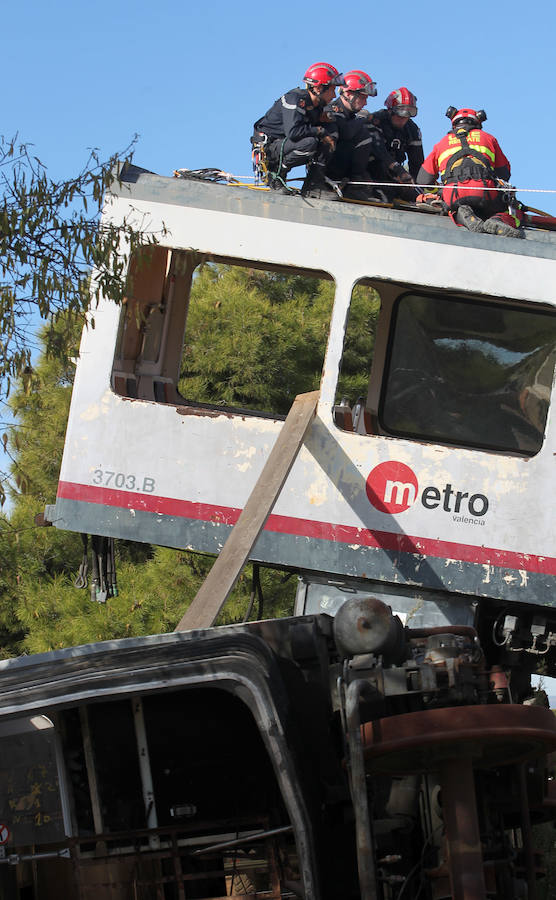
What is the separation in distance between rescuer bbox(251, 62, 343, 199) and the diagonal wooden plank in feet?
5.48

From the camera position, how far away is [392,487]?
766 cm

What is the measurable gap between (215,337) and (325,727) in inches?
400

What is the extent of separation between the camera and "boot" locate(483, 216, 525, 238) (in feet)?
25.6

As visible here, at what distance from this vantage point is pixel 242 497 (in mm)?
7750

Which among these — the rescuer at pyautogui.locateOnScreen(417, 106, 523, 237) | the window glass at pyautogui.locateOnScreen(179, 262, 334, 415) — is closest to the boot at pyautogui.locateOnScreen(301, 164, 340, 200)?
the rescuer at pyautogui.locateOnScreen(417, 106, 523, 237)

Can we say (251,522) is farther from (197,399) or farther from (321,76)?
(197,399)

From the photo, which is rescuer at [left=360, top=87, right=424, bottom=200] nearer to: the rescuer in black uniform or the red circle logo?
the rescuer in black uniform

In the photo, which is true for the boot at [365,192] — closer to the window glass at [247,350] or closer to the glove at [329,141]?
the glove at [329,141]

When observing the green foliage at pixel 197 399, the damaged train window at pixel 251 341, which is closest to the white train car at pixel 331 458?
the green foliage at pixel 197 399

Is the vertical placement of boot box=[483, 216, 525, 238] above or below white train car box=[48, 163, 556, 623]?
above

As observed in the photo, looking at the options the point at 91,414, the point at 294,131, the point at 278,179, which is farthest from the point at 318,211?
the point at 91,414

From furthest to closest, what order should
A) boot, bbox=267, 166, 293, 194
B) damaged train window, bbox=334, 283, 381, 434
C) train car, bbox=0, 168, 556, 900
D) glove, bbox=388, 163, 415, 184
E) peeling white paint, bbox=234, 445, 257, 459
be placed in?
damaged train window, bbox=334, 283, 381, 434 < glove, bbox=388, 163, 415, 184 < boot, bbox=267, 166, 293, 194 < peeling white paint, bbox=234, 445, 257, 459 < train car, bbox=0, 168, 556, 900

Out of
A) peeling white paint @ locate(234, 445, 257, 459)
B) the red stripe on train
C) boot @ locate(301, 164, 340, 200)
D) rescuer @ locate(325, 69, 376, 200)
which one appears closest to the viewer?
the red stripe on train

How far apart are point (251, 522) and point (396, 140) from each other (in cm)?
447
